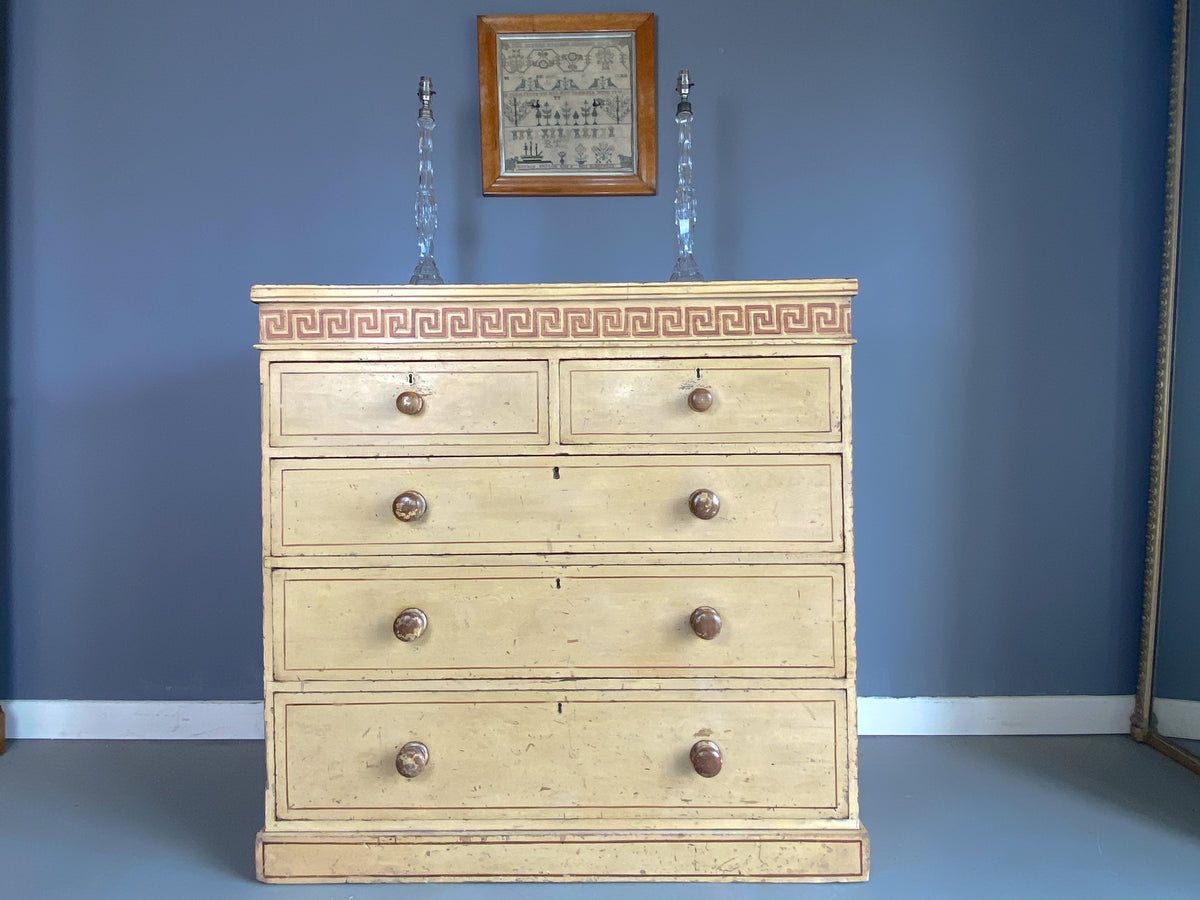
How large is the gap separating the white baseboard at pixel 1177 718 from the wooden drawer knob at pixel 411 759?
2.08 metres

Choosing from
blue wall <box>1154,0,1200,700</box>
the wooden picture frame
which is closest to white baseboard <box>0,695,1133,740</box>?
blue wall <box>1154,0,1200,700</box>

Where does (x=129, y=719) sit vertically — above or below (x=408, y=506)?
below

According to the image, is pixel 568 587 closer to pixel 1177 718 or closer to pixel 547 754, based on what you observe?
pixel 547 754

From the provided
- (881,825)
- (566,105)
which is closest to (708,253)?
(566,105)

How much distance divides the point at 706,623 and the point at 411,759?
25.9 inches

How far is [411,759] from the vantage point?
159cm

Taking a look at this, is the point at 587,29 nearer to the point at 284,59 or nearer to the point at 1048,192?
the point at 284,59

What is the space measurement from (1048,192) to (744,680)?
177 centimetres

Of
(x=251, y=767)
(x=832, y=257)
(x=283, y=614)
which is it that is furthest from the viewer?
(x=832, y=257)

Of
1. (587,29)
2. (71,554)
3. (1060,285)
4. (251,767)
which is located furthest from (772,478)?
(71,554)

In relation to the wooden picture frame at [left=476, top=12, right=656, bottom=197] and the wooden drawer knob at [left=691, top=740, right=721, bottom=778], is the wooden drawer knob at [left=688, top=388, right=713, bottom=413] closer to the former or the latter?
the wooden drawer knob at [left=691, top=740, right=721, bottom=778]

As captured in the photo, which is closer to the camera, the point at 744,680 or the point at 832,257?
the point at 744,680

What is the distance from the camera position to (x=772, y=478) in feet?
5.33

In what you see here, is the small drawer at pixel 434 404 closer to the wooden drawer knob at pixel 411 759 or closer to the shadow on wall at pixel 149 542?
the wooden drawer knob at pixel 411 759
